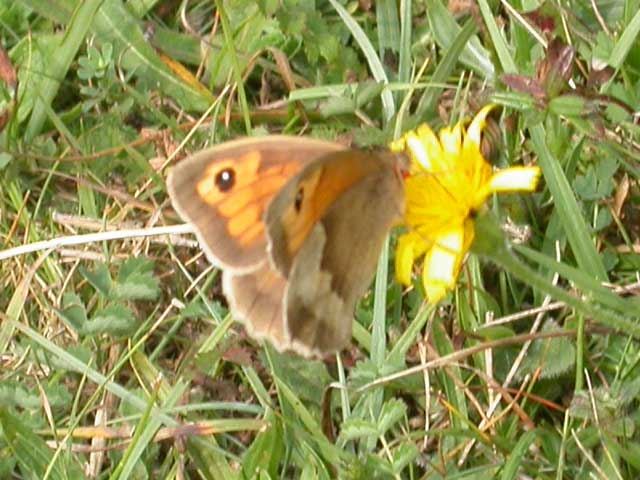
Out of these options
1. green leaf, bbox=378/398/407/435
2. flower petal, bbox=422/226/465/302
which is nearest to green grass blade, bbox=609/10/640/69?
flower petal, bbox=422/226/465/302

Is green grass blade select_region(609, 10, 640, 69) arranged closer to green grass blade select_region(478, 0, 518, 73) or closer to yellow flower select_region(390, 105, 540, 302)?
green grass blade select_region(478, 0, 518, 73)

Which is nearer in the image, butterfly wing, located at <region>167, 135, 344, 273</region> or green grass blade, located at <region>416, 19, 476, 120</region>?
butterfly wing, located at <region>167, 135, 344, 273</region>

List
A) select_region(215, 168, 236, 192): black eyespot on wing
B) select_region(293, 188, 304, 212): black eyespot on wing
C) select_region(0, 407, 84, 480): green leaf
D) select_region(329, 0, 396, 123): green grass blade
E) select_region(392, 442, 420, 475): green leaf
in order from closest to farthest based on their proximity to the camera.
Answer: select_region(293, 188, 304, 212): black eyespot on wing
select_region(215, 168, 236, 192): black eyespot on wing
select_region(392, 442, 420, 475): green leaf
select_region(0, 407, 84, 480): green leaf
select_region(329, 0, 396, 123): green grass blade

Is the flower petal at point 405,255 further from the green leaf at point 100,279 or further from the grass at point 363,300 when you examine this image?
the green leaf at point 100,279

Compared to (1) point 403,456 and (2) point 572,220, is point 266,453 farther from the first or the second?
(2) point 572,220

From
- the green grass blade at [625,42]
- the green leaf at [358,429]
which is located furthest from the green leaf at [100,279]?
the green grass blade at [625,42]

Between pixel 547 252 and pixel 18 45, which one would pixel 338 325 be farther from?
pixel 18 45
